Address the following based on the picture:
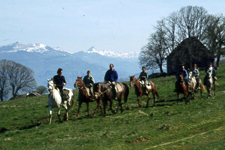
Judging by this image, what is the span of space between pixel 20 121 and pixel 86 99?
717 centimetres

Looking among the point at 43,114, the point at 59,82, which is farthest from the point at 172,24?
the point at 59,82

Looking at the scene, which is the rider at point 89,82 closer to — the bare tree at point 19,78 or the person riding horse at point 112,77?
the person riding horse at point 112,77

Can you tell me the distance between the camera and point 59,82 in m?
22.1

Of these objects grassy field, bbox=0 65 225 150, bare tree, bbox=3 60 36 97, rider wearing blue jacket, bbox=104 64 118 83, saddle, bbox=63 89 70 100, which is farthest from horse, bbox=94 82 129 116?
bare tree, bbox=3 60 36 97

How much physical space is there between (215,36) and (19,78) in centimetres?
6316

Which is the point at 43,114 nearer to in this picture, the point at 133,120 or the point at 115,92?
the point at 115,92

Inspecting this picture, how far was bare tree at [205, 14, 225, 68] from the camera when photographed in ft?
254

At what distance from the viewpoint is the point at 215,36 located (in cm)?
7794

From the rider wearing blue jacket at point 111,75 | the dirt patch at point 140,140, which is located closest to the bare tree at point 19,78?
the rider wearing blue jacket at point 111,75

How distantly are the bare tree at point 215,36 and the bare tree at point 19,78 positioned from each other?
57710mm

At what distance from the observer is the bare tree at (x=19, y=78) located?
10078 cm

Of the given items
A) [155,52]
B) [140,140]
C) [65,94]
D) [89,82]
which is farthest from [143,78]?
[155,52]

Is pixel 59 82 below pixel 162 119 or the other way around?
the other way around

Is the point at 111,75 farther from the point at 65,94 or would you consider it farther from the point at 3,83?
the point at 3,83
